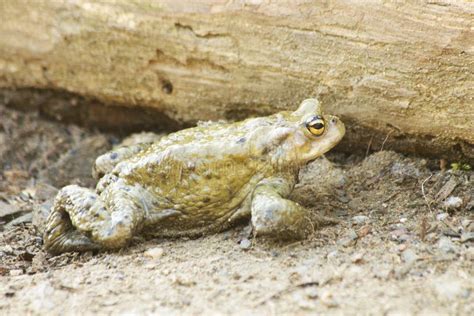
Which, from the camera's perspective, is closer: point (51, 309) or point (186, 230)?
point (51, 309)

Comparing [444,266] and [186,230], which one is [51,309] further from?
[444,266]

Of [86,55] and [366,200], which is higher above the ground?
[86,55]

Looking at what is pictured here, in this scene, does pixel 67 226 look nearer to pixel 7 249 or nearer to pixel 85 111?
pixel 7 249

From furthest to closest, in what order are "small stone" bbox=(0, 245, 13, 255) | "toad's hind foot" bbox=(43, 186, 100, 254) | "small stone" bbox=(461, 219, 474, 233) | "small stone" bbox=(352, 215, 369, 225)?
"small stone" bbox=(0, 245, 13, 255)
"toad's hind foot" bbox=(43, 186, 100, 254)
"small stone" bbox=(352, 215, 369, 225)
"small stone" bbox=(461, 219, 474, 233)

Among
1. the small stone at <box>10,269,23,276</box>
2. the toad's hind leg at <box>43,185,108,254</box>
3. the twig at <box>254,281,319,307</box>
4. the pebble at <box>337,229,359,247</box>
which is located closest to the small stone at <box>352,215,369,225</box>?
the pebble at <box>337,229,359,247</box>

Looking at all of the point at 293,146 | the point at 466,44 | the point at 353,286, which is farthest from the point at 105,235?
the point at 466,44

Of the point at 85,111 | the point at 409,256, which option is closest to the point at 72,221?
the point at 85,111

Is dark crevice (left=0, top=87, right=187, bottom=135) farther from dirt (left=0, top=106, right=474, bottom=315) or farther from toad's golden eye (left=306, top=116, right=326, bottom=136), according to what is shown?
toad's golden eye (left=306, top=116, right=326, bottom=136)
